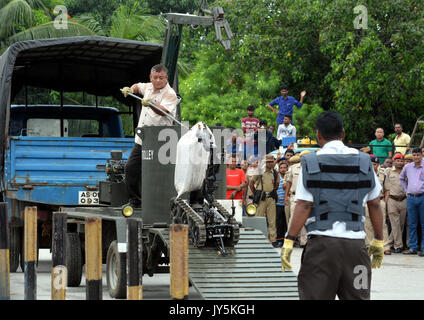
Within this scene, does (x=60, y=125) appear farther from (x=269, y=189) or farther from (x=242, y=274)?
(x=242, y=274)

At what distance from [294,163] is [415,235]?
9.31 feet

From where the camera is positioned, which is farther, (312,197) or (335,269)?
(312,197)

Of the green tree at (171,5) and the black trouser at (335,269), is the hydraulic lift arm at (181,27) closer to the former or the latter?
the black trouser at (335,269)

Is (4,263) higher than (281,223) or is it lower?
higher

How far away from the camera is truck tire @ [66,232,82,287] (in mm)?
13055

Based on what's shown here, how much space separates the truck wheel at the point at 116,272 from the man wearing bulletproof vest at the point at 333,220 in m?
4.51

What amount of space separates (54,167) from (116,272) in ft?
9.94

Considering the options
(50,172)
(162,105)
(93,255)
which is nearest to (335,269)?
(93,255)

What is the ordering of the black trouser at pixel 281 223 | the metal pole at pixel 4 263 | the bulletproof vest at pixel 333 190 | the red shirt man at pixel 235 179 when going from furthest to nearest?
1. the black trouser at pixel 281 223
2. the red shirt man at pixel 235 179
3. the metal pole at pixel 4 263
4. the bulletproof vest at pixel 333 190

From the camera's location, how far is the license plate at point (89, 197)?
13891mm

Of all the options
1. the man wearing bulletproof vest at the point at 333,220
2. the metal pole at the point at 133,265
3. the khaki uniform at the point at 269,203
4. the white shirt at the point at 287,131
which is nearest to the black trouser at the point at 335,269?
the man wearing bulletproof vest at the point at 333,220

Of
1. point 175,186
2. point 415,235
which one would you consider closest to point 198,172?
point 175,186

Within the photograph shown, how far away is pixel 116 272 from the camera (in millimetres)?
11383

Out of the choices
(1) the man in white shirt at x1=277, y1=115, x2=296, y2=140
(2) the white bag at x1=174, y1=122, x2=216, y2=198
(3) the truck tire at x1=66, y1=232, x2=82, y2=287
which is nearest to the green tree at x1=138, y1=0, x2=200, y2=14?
(1) the man in white shirt at x1=277, y1=115, x2=296, y2=140
